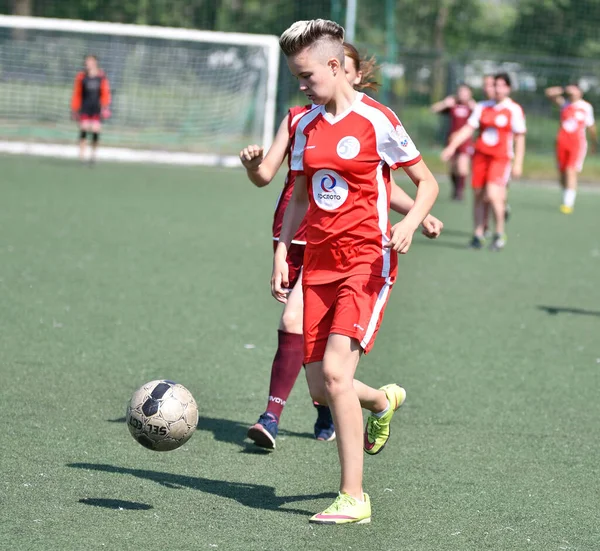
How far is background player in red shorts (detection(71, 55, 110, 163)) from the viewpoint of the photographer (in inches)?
904

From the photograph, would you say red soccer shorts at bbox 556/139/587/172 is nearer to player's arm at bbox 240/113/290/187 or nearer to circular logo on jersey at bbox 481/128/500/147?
circular logo on jersey at bbox 481/128/500/147

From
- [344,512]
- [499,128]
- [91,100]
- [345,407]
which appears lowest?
[91,100]

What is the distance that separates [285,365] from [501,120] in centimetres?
925

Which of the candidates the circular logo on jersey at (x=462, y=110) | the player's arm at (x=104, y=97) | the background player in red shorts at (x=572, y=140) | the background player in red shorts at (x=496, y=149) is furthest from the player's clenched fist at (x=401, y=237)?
the player's arm at (x=104, y=97)

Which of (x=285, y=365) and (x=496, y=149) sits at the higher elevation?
(x=285, y=365)

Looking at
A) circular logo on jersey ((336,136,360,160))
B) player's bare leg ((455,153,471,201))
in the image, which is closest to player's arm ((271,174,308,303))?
circular logo on jersey ((336,136,360,160))

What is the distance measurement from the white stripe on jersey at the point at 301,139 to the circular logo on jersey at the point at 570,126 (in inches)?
636

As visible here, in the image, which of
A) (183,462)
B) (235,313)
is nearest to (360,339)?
(183,462)

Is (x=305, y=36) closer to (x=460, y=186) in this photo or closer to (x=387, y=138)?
(x=387, y=138)

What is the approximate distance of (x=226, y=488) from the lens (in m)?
4.80

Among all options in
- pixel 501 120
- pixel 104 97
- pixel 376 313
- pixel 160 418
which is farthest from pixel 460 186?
pixel 160 418

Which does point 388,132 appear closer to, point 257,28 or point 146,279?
point 146,279

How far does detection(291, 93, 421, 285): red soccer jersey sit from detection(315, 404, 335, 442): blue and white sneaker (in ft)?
4.52

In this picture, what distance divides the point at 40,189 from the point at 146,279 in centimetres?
812
